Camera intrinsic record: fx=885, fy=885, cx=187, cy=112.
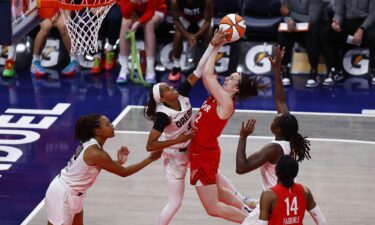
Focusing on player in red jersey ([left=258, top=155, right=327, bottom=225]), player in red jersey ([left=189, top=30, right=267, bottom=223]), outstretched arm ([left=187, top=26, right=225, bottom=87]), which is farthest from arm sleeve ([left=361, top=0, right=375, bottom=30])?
player in red jersey ([left=258, top=155, right=327, bottom=225])

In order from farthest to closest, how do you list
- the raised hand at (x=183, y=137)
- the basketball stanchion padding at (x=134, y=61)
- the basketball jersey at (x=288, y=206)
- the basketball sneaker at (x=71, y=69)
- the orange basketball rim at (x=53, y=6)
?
the basketball sneaker at (x=71, y=69), the basketball stanchion padding at (x=134, y=61), the orange basketball rim at (x=53, y=6), the raised hand at (x=183, y=137), the basketball jersey at (x=288, y=206)

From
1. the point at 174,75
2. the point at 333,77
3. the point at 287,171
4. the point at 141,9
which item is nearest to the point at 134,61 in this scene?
the point at 174,75

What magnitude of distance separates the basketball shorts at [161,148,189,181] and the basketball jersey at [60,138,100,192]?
640 millimetres

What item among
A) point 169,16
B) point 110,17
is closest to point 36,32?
point 110,17

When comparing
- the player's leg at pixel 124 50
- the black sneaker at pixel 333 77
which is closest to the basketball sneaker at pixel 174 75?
the player's leg at pixel 124 50

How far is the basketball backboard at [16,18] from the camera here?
6.54 metres

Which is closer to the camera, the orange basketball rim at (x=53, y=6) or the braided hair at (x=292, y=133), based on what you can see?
the braided hair at (x=292, y=133)

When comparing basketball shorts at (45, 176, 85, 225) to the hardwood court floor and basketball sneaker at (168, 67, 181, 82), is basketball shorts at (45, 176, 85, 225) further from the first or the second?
basketball sneaker at (168, 67, 181, 82)

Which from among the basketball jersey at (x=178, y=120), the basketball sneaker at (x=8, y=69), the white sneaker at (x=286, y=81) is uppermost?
the basketball jersey at (x=178, y=120)

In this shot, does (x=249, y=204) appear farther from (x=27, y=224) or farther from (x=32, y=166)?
(x=32, y=166)

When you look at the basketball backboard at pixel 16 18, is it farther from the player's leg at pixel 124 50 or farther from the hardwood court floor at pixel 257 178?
the player's leg at pixel 124 50

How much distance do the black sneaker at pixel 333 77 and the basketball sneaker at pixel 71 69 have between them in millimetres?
3587

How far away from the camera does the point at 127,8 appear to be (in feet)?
40.0

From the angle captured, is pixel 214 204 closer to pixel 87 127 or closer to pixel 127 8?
pixel 87 127
